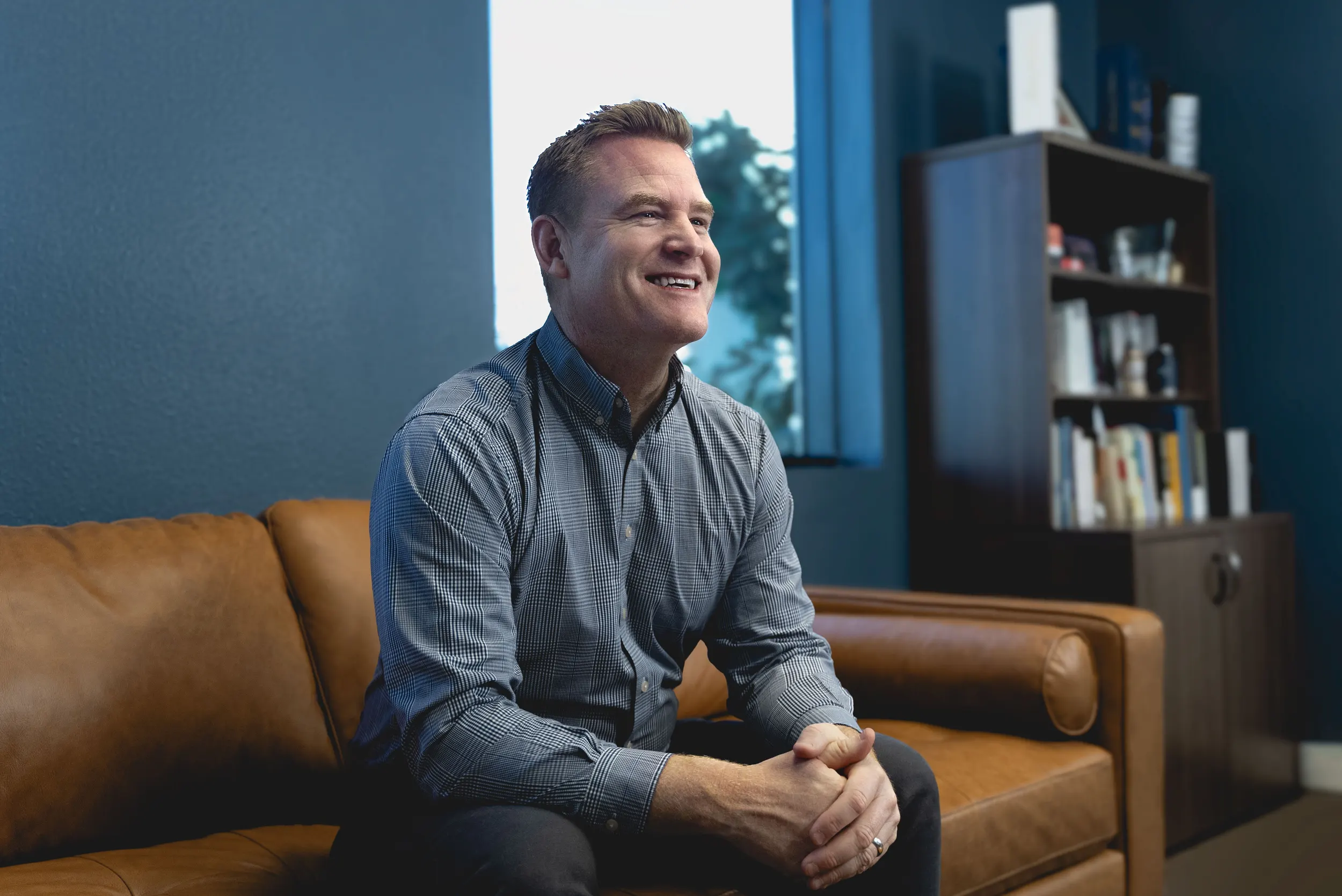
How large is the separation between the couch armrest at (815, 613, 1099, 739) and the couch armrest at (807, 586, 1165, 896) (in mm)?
26

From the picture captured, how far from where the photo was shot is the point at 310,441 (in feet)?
6.83

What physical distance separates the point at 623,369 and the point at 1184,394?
243cm

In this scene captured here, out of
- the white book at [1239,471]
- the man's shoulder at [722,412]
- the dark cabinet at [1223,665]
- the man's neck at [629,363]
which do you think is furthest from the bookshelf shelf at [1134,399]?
the man's neck at [629,363]

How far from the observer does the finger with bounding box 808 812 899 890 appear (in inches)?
48.1

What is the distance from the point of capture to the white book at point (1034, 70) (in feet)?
9.89

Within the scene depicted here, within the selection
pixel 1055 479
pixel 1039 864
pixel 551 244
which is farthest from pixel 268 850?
pixel 1055 479

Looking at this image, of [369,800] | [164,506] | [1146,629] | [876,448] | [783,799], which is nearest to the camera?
[783,799]

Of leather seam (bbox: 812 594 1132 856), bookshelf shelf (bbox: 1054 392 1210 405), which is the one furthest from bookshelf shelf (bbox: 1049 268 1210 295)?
leather seam (bbox: 812 594 1132 856)

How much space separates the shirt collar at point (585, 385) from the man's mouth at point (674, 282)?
5.1 inches

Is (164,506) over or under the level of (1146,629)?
over

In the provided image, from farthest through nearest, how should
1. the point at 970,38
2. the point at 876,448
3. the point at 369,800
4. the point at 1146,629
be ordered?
1. the point at 970,38
2. the point at 876,448
3. the point at 1146,629
4. the point at 369,800

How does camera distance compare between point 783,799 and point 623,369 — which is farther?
point 623,369

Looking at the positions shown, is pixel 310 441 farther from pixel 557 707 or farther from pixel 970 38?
pixel 970 38

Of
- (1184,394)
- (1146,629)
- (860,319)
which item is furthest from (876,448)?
(1146,629)
